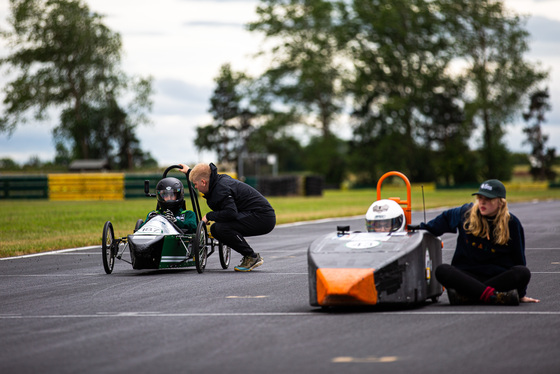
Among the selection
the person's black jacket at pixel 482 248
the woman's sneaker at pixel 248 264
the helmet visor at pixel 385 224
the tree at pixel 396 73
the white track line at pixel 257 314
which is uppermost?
the tree at pixel 396 73

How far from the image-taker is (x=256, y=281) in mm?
10898

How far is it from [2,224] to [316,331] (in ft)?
61.7

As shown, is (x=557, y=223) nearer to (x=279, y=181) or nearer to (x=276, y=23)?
(x=279, y=181)

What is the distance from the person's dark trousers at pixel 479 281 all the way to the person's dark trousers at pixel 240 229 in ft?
13.0

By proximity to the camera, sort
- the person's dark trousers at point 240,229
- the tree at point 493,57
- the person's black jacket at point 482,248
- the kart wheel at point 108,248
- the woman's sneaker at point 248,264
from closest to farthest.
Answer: the person's black jacket at point 482,248, the kart wheel at point 108,248, the person's dark trousers at point 240,229, the woman's sneaker at point 248,264, the tree at point 493,57

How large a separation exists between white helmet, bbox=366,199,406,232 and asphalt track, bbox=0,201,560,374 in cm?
82

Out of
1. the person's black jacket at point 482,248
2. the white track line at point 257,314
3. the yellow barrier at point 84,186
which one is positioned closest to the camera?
the white track line at point 257,314

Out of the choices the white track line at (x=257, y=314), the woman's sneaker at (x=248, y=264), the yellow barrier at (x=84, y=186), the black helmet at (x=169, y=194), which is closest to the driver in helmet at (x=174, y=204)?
the black helmet at (x=169, y=194)

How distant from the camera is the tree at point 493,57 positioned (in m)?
60.9

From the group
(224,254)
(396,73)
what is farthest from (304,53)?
(224,254)

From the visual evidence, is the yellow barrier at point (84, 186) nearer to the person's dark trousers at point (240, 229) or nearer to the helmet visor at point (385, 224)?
the person's dark trousers at point (240, 229)

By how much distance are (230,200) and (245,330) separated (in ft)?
15.8

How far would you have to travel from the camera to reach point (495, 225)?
8.41 meters

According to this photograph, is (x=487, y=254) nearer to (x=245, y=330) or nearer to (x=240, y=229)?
(x=245, y=330)
